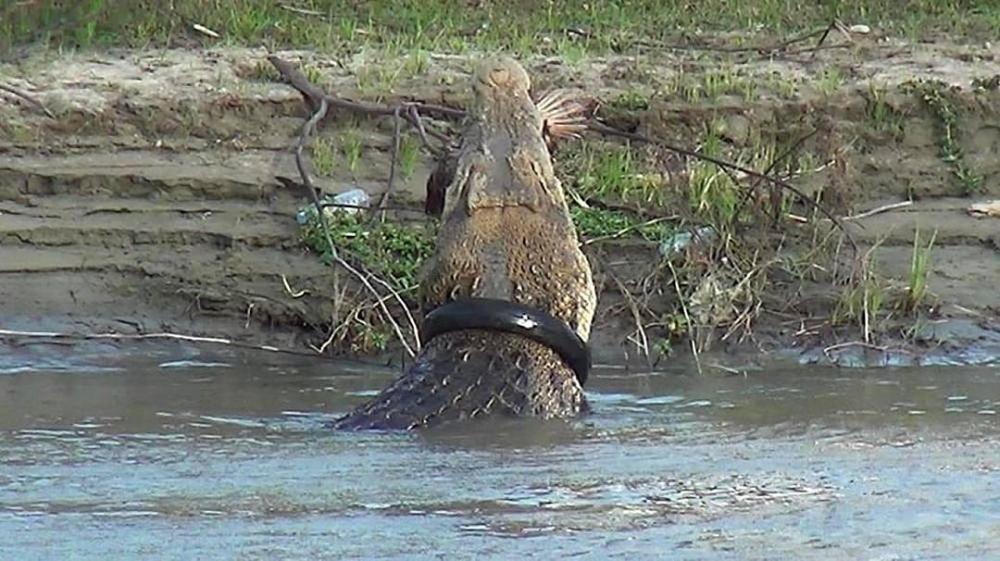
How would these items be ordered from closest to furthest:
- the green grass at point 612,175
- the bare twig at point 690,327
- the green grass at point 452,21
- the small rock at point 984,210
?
the bare twig at point 690,327, the green grass at point 612,175, the small rock at point 984,210, the green grass at point 452,21

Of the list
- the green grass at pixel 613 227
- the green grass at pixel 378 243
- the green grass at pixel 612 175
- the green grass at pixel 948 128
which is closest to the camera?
the green grass at pixel 378 243

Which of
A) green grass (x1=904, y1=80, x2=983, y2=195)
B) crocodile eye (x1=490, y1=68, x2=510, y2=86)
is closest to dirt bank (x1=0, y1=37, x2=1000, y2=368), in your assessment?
green grass (x1=904, y1=80, x2=983, y2=195)

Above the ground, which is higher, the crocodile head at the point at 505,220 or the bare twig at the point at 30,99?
the bare twig at the point at 30,99

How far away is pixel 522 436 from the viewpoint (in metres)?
5.99

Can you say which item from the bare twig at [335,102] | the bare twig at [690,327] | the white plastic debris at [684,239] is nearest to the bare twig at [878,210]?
the white plastic debris at [684,239]

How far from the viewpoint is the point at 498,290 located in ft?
20.4

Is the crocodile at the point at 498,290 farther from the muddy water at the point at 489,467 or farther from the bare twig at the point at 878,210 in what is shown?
the bare twig at the point at 878,210

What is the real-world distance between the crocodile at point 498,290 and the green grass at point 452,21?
9.89ft

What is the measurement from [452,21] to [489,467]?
462cm

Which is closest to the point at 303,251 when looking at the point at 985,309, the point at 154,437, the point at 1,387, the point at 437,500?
the point at 1,387

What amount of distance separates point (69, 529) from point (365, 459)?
109 cm

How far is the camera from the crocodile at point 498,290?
613cm

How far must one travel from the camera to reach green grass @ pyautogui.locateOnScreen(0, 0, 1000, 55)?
30.5 feet

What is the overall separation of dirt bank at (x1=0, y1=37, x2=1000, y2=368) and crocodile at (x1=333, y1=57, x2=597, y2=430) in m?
1.45
